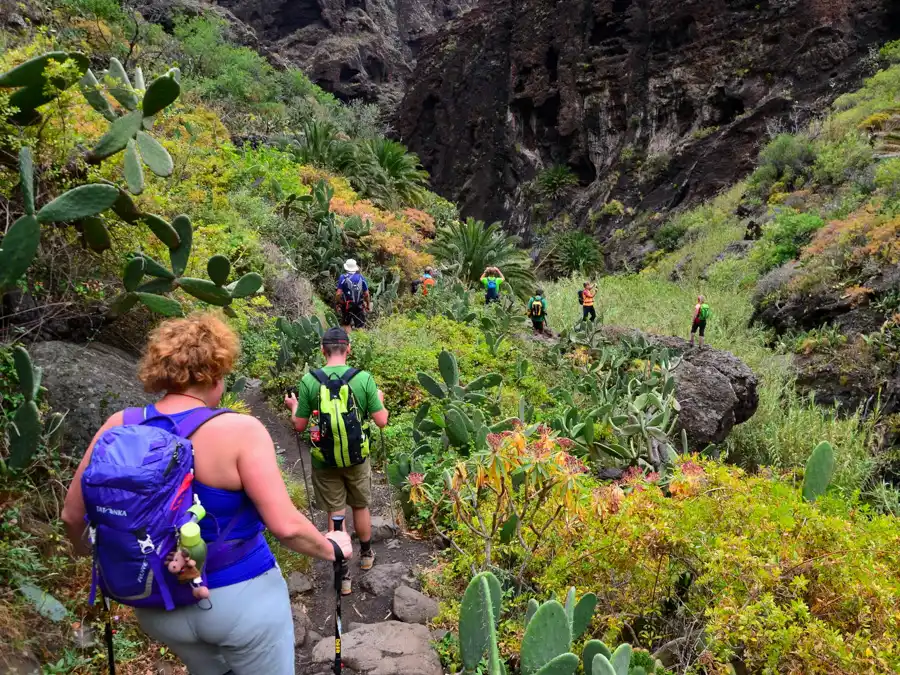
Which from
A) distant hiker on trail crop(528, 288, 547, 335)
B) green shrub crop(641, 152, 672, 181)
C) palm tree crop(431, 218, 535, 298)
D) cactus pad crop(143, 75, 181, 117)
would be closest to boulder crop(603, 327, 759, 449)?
distant hiker on trail crop(528, 288, 547, 335)

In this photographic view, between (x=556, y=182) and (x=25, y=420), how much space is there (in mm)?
27381

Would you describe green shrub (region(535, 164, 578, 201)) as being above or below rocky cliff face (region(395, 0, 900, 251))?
below

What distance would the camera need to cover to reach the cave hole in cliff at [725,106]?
21.6 m

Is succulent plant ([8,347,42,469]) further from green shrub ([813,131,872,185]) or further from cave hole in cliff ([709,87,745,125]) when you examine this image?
cave hole in cliff ([709,87,745,125])

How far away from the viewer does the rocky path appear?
2.71 meters

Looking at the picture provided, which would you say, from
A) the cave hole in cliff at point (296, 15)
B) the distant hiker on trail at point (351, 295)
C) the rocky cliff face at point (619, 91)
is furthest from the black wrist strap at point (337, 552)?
the cave hole in cliff at point (296, 15)

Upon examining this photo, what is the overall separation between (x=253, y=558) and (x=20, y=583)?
1252 millimetres

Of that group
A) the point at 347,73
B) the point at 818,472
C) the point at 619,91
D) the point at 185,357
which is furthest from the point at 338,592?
the point at 347,73

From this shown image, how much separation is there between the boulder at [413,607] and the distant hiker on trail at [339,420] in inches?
13.2

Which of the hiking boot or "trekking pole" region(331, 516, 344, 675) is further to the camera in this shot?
the hiking boot

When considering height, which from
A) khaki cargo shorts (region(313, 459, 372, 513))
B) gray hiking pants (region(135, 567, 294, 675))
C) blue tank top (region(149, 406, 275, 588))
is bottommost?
khaki cargo shorts (region(313, 459, 372, 513))

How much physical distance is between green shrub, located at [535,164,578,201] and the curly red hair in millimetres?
27055

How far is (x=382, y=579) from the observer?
3457 millimetres

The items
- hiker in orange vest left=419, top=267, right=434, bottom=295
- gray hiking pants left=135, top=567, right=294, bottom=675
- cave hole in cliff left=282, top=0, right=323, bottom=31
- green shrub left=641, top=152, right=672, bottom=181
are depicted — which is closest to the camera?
gray hiking pants left=135, top=567, right=294, bottom=675
